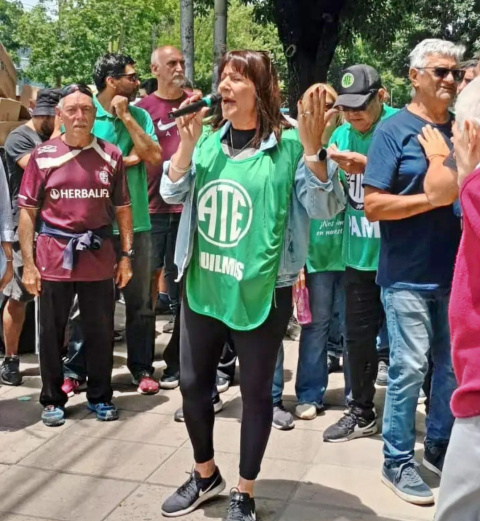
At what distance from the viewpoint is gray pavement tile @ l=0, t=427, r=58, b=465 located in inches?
173

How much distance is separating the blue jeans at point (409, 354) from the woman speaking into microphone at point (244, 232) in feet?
1.85

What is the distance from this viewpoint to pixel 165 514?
12.1ft

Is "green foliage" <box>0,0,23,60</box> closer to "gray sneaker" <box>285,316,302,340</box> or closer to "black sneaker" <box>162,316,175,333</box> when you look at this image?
"black sneaker" <box>162,316,175,333</box>

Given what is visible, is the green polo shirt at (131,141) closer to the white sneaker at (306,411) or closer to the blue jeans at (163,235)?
the blue jeans at (163,235)

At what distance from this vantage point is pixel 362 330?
4586mm

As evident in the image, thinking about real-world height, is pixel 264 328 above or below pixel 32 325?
above

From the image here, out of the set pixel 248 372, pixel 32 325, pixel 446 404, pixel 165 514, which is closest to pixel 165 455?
pixel 165 514

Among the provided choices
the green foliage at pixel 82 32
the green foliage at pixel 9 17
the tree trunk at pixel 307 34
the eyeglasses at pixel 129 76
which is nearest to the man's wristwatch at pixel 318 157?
the eyeglasses at pixel 129 76

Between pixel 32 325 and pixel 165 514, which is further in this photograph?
pixel 32 325

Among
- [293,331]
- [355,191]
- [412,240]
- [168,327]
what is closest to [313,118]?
[412,240]

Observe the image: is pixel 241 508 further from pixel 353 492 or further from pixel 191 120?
pixel 191 120

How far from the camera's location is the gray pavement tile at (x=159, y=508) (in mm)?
3674

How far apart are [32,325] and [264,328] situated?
132 inches

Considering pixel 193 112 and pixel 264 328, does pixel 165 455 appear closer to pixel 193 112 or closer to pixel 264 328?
pixel 264 328
